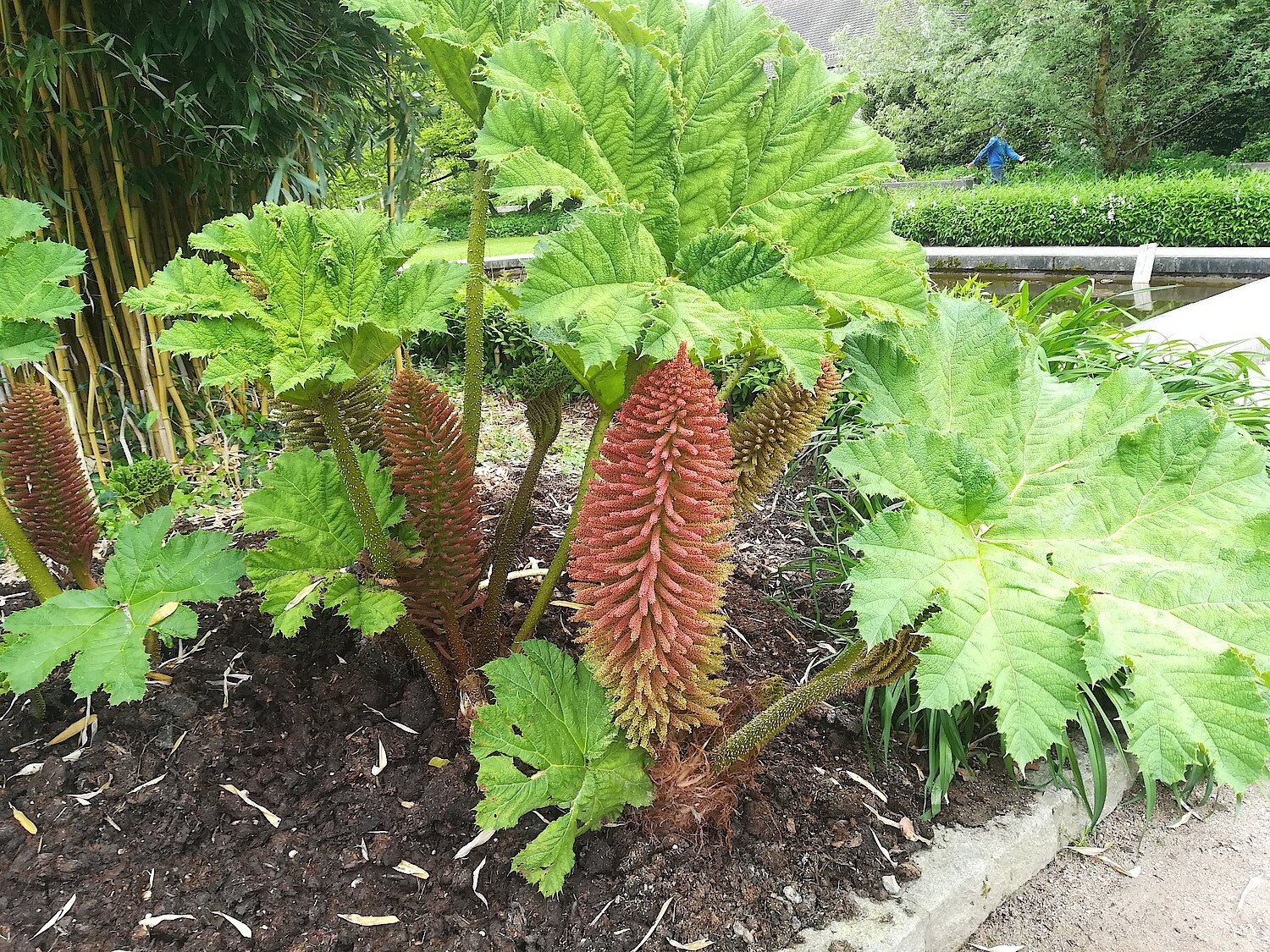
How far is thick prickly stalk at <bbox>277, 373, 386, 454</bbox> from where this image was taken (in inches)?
65.1

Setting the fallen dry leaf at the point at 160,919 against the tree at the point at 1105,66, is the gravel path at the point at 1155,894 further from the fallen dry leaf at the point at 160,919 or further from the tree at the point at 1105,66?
the tree at the point at 1105,66

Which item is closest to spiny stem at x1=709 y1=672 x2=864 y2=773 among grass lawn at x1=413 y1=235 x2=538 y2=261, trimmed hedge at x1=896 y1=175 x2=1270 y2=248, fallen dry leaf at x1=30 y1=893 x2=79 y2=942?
fallen dry leaf at x1=30 y1=893 x2=79 y2=942

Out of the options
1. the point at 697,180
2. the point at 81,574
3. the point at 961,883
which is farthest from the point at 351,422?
the point at 961,883

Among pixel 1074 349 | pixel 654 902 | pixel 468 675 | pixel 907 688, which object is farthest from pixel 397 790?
pixel 1074 349

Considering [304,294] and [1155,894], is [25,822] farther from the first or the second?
[1155,894]

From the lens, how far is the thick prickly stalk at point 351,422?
65.1 inches

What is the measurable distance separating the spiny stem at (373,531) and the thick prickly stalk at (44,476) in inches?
24.2

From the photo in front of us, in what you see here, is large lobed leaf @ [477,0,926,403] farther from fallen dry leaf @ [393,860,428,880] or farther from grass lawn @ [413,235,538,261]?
grass lawn @ [413,235,538,261]

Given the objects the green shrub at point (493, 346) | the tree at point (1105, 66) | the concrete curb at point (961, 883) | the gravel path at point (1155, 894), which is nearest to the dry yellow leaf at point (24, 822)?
the concrete curb at point (961, 883)

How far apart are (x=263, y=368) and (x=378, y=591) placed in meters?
0.47

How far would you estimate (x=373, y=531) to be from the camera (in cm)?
140

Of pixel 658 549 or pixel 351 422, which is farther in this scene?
pixel 351 422

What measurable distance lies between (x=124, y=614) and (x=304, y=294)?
26.3 inches

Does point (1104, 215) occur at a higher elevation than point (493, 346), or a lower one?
lower
